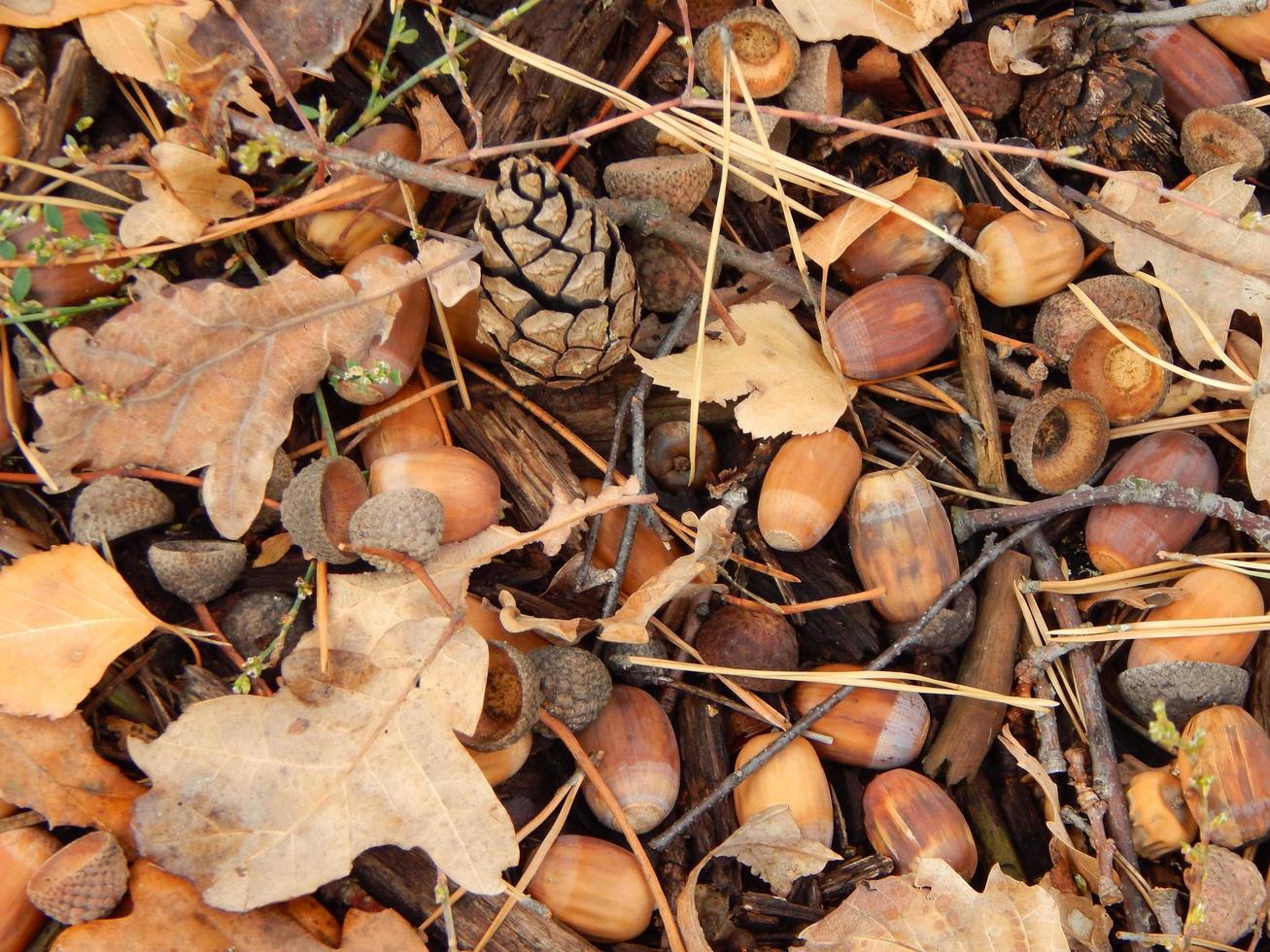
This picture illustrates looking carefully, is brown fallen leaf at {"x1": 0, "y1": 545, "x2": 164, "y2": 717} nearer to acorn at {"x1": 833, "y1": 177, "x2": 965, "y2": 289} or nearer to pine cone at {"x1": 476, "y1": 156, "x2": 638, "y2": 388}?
pine cone at {"x1": 476, "y1": 156, "x2": 638, "y2": 388}

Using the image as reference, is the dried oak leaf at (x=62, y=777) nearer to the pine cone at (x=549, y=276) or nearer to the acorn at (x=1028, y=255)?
the pine cone at (x=549, y=276)

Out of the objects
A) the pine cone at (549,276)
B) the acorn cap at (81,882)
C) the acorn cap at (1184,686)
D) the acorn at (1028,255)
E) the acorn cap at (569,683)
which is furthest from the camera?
the acorn at (1028,255)

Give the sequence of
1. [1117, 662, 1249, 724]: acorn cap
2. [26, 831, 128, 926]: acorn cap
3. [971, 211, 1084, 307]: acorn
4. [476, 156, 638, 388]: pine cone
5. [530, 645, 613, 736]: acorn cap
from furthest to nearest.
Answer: [971, 211, 1084, 307]: acorn < [1117, 662, 1249, 724]: acorn cap < [530, 645, 613, 736]: acorn cap < [476, 156, 638, 388]: pine cone < [26, 831, 128, 926]: acorn cap

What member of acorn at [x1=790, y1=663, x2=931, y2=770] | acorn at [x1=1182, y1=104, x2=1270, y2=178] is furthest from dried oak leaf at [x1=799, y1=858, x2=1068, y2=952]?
acorn at [x1=1182, y1=104, x2=1270, y2=178]

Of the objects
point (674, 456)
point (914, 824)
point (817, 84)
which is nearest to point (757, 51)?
point (817, 84)

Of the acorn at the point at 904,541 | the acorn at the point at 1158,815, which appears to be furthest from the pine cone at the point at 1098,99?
the acorn at the point at 1158,815
